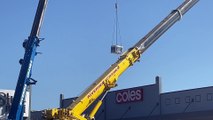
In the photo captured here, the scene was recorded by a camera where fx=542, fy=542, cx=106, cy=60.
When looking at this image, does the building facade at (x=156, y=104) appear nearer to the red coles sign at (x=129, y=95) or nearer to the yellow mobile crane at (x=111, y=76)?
the red coles sign at (x=129, y=95)

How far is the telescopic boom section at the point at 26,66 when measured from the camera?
22.4 metres

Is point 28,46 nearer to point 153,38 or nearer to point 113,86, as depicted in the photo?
point 113,86

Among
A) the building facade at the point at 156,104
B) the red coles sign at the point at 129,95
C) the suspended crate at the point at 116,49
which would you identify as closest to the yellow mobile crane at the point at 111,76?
the suspended crate at the point at 116,49

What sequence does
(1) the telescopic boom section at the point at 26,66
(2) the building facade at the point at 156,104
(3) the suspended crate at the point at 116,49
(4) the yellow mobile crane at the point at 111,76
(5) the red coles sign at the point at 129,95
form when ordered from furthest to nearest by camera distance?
1. (5) the red coles sign at the point at 129,95
2. (2) the building facade at the point at 156,104
3. (3) the suspended crate at the point at 116,49
4. (4) the yellow mobile crane at the point at 111,76
5. (1) the telescopic boom section at the point at 26,66

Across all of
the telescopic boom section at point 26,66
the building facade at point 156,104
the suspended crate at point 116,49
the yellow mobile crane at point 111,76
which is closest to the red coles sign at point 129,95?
the building facade at point 156,104

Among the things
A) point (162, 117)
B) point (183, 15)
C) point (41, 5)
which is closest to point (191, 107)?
point (162, 117)

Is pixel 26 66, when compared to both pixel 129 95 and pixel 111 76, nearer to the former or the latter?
pixel 111 76

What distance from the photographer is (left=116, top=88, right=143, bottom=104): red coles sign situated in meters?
56.4

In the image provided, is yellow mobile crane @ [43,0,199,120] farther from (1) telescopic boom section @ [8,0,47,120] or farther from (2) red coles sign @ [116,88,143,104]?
(2) red coles sign @ [116,88,143,104]

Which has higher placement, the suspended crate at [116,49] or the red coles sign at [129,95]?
the red coles sign at [129,95]

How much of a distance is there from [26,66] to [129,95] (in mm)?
35248

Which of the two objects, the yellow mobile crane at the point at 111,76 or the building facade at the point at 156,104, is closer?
the yellow mobile crane at the point at 111,76

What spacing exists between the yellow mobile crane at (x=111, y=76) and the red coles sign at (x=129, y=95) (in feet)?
84.8

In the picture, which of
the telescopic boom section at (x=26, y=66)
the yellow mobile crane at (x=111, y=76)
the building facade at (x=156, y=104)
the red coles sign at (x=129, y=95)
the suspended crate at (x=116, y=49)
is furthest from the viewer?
the red coles sign at (x=129, y=95)
